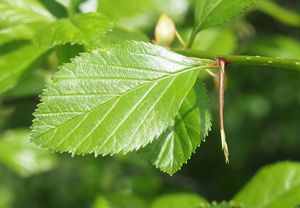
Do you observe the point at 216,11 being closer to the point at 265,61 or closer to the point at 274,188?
the point at 265,61

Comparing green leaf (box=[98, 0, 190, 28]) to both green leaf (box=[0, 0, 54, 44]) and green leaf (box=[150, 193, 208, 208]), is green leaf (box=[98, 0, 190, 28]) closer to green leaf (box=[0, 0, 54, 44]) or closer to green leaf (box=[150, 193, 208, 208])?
green leaf (box=[0, 0, 54, 44])

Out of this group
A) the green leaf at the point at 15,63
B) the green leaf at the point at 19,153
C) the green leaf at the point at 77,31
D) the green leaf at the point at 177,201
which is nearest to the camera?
the green leaf at the point at 77,31

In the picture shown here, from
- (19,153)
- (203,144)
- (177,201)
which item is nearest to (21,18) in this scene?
(177,201)

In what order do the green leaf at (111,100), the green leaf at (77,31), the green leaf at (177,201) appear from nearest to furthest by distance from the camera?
1. the green leaf at (111,100)
2. the green leaf at (77,31)
3. the green leaf at (177,201)

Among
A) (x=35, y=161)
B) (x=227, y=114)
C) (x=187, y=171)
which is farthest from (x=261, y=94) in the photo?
(x=35, y=161)

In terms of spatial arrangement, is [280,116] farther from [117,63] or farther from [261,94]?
[117,63]

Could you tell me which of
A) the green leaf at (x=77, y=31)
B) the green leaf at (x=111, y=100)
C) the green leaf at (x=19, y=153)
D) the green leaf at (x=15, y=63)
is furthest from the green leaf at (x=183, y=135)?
the green leaf at (x=19, y=153)

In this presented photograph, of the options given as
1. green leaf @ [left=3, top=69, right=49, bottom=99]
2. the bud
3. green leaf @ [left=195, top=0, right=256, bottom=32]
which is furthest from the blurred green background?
green leaf @ [left=195, top=0, right=256, bottom=32]

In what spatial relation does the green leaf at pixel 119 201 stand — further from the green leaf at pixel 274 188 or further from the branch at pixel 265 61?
the branch at pixel 265 61
